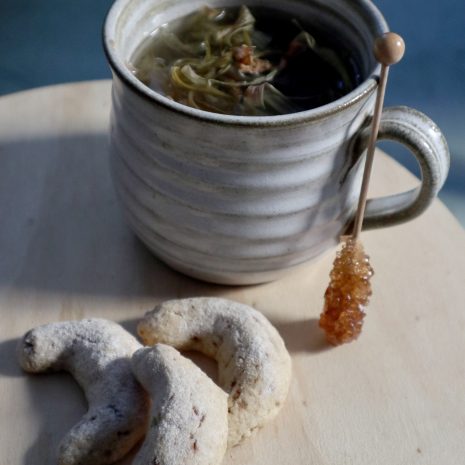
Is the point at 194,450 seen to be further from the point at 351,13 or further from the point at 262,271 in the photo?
the point at 351,13

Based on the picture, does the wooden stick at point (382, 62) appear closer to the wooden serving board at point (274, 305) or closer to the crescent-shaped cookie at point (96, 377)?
the wooden serving board at point (274, 305)

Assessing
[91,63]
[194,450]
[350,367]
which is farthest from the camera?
[91,63]

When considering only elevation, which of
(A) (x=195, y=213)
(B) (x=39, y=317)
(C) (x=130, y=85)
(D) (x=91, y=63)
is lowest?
(D) (x=91, y=63)

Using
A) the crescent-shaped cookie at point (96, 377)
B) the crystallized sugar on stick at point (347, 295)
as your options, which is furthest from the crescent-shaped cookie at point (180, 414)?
the crystallized sugar on stick at point (347, 295)

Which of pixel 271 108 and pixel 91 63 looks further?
pixel 91 63

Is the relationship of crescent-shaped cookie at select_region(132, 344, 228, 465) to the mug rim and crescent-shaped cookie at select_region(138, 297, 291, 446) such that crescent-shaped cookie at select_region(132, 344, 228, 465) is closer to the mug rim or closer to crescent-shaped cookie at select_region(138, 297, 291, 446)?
crescent-shaped cookie at select_region(138, 297, 291, 446)

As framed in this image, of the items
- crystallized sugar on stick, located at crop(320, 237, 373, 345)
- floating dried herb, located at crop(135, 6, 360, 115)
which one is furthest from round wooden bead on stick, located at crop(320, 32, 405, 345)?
floating dried herb, located at crop(135, 6, 360, 115)

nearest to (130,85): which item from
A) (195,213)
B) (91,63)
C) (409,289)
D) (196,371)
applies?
→ (195,213)
